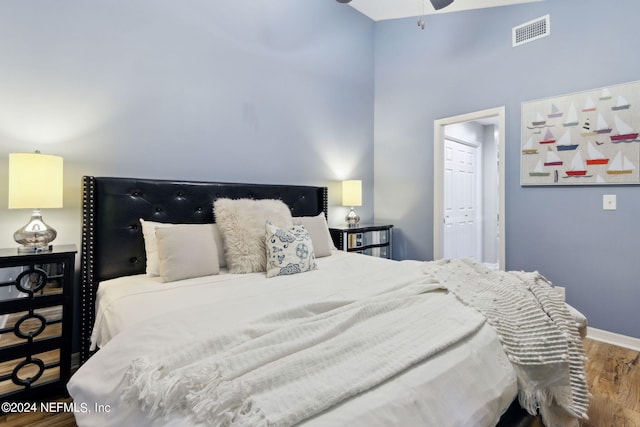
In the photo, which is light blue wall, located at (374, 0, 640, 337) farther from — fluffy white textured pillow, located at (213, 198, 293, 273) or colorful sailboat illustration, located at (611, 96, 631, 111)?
fluffy white textured pillow, located at (213, 198, 293, 273)

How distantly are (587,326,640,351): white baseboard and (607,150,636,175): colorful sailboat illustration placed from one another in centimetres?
131

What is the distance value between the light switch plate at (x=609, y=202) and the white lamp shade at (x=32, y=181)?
12.9 ft

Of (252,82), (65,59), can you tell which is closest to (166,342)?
(65,59)

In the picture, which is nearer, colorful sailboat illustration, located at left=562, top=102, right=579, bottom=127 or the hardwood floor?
the hardwood floor

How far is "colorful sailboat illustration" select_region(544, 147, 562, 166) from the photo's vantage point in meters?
2.78

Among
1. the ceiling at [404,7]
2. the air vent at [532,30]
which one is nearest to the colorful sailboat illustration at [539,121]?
the air vent at [532,30]

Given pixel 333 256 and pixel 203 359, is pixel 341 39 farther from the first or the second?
pixel 203 359

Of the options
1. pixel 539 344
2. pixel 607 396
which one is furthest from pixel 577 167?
pixel 539 344

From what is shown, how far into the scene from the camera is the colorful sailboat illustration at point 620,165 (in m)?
2.44

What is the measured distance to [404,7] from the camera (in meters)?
3.65

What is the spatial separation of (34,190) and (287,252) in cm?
146

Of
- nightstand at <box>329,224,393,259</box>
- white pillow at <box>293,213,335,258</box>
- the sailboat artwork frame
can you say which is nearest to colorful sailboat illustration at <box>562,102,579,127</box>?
the sailboat artwork frame

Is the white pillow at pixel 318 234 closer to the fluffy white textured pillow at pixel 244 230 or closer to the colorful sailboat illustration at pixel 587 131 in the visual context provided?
the fluffy white textured pillow at pixel 244 230

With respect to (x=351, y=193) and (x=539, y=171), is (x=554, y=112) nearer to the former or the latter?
(x=539, y=171)
